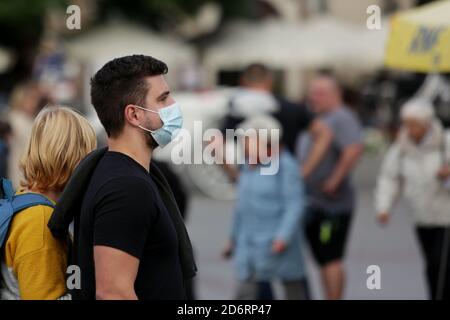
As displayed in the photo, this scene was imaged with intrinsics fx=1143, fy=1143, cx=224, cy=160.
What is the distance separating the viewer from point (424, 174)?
811 cm

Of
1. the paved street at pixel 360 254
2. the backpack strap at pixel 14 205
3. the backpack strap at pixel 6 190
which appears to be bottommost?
the paved street at pixel 360 254

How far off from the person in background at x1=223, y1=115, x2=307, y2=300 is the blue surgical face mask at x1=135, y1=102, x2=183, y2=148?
3732 millimetres

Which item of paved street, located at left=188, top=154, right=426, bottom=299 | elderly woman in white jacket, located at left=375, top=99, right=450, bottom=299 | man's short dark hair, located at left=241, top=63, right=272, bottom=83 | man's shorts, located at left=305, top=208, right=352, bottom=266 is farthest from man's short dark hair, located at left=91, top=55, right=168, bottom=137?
man's short dark hair, located at left=241, top=63, right=272, bottom=83

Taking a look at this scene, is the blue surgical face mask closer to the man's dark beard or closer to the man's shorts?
the man's dark beard

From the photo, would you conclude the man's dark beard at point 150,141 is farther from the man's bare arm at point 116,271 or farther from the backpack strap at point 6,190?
the backpack strap at point 6,190

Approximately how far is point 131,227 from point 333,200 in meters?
5.30

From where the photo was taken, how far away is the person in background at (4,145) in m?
8.52

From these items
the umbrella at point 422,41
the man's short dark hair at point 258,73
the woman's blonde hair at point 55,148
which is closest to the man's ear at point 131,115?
the woman's blonde hair at point 55,148

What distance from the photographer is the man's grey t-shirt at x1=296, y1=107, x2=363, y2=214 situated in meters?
8.66

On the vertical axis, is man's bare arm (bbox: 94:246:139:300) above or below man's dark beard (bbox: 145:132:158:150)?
below

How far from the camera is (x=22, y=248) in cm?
386

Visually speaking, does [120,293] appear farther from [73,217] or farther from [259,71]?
[259,71]

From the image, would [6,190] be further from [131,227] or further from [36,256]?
[131,227]

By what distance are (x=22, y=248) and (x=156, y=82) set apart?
2.38ft
